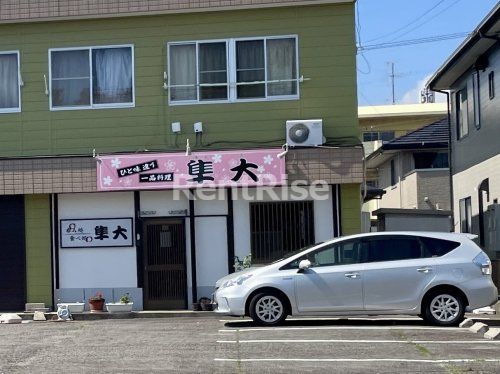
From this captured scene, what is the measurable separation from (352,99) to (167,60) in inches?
164

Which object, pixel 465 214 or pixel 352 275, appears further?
pixel 465 214

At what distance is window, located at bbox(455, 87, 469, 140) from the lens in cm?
2303

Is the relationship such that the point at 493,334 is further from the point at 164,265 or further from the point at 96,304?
the point at 96,304

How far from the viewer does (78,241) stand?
58.9 feet

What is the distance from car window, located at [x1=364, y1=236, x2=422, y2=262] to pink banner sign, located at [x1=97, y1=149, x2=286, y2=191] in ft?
12.4

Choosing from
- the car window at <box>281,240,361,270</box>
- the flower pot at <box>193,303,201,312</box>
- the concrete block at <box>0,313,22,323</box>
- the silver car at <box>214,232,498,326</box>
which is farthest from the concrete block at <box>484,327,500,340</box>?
the concrete block at <box>0,313,22,323</box>

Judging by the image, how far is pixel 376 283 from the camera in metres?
13.4

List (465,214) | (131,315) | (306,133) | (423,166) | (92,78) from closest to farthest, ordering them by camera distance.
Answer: (131,315), (306,133), (92,78), (465,214), (423,166)

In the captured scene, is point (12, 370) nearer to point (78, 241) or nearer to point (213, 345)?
point (213, 345)

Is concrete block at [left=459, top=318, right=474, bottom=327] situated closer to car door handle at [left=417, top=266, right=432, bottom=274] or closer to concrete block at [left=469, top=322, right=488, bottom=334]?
concrete block at [left=469, top=322, right=488, bottom=334]

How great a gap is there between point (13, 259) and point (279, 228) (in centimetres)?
601

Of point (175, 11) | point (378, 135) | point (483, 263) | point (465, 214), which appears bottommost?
point (483, 263)

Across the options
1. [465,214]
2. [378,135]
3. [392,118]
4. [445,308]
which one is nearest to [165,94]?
[445,308]

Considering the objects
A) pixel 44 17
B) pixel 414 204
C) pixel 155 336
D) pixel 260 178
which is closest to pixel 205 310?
pixel 260 178
